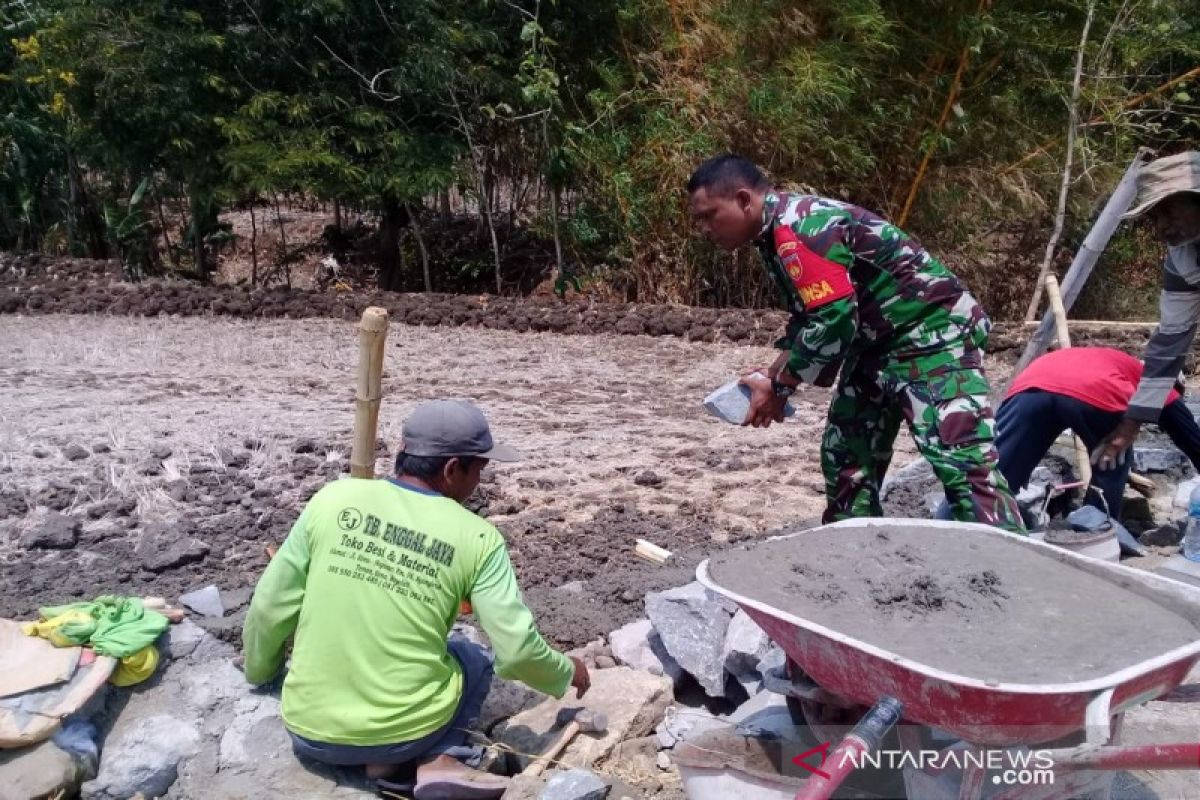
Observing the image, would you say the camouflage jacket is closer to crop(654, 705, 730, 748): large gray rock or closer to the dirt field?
crop(654, 705, 730, 748): large gray rock

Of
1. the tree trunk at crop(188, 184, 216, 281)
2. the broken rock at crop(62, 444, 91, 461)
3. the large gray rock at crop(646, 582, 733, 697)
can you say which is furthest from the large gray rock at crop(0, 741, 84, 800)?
the tree trunk at crop(188, 184, 216, 281)

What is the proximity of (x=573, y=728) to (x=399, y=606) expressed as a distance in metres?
0.74

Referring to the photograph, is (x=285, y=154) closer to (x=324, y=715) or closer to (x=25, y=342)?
(x=25, y=342)

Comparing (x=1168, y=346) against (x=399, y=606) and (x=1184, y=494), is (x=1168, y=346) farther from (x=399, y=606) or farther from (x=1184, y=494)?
(x=399, y=606)

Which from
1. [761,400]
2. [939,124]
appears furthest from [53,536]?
[939,124]

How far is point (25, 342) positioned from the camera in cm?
894

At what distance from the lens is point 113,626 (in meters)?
3.10

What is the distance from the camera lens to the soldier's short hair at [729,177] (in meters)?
3.28

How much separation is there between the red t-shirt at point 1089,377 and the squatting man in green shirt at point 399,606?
2.68 metres

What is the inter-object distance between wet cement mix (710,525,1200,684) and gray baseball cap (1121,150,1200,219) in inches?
65.3

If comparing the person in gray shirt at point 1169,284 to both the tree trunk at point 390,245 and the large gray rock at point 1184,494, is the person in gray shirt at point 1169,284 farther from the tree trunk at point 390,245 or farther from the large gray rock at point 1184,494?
the tree trunk at point 390,245

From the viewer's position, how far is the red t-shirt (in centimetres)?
436

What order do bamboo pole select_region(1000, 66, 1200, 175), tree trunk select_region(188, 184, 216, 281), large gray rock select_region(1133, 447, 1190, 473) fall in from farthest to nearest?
tree trunk select_region(188, 184, 216, 281), bamboo pole select_region(1000, 66, 1200, 175), large gray rock select_region(1133, 447, 1190, 473)

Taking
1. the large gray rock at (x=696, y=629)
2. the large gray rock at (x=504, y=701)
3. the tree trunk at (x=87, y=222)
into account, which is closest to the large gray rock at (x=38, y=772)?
the large gray rock at (x=504, y=701)
